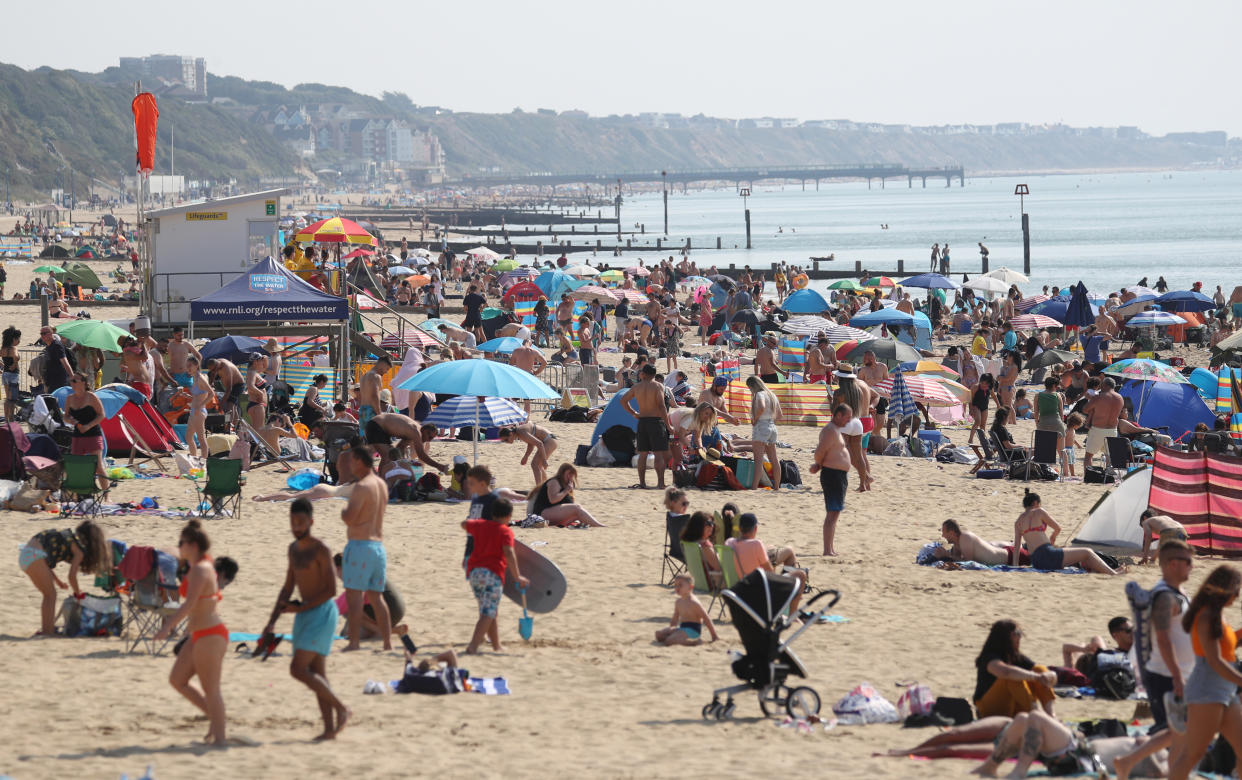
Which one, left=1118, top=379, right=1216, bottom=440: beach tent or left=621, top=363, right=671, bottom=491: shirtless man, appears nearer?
left=621, top=363, right=671, bottom=491: shirtless man

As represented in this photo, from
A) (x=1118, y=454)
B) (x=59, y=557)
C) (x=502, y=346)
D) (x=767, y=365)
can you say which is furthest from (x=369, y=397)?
(x=767, y=365)

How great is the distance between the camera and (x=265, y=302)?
686 inches

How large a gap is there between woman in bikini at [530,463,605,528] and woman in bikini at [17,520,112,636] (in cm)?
425

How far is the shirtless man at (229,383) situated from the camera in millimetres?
14602

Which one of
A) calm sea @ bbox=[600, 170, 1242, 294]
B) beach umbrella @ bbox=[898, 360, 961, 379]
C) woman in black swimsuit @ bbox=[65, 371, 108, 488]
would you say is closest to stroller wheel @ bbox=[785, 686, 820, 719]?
woman in black swimsuit @ bbox=[65, 371, 108, 488]

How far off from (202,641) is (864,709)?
3029 millimetres

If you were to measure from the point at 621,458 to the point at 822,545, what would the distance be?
12.8ft

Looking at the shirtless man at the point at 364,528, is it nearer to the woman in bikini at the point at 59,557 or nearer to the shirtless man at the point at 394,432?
the woman in bikini at the point at 59,557

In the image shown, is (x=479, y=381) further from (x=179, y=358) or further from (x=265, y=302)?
(x=265, y=302)

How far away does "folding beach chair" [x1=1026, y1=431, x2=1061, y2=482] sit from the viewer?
47.7 feet

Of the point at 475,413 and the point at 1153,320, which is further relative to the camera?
the point at 1153,320

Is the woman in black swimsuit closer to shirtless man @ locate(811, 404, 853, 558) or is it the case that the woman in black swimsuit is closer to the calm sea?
shirtless man @ locate(811, 404, 853, 558)

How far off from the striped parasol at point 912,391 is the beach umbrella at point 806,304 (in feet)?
29.3

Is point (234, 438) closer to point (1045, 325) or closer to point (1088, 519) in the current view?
point (1088, 519)
